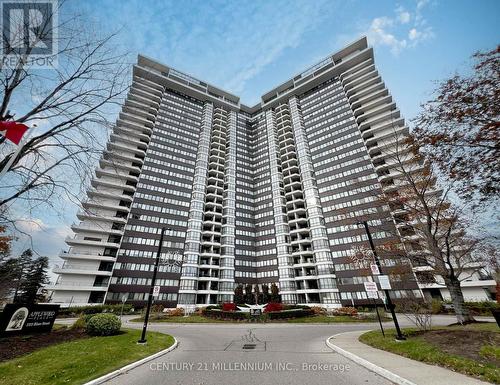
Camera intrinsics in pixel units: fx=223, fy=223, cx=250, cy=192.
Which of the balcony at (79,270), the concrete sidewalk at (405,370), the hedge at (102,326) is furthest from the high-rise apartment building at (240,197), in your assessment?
the concrete sidewalk at (405,370)

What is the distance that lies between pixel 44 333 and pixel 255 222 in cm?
5698

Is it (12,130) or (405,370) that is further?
(405,370)

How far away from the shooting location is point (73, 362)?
27.9 ft

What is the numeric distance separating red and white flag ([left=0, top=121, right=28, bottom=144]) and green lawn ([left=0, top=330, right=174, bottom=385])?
702cm

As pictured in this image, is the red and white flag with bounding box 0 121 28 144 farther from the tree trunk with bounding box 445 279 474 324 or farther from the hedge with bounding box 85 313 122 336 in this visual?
the tree trunk with bounding box 445 279 474 324

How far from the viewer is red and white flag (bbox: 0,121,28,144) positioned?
190 inches

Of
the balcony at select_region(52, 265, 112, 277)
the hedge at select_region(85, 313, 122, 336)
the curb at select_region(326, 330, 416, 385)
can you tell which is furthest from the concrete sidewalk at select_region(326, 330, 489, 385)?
the balcony at select_region(52, 265, 112, 277)

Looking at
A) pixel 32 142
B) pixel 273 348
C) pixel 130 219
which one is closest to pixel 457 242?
pixel 273 348

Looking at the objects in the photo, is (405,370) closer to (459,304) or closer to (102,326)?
(459,304)

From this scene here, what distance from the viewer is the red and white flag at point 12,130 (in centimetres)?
482

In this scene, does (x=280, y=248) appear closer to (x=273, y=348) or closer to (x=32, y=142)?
(x=273, y=348)

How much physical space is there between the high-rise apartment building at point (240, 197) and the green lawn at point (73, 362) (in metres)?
32.5

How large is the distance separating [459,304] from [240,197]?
60.2 m

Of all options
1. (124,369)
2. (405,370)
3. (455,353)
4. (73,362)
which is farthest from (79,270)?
(455,353)
